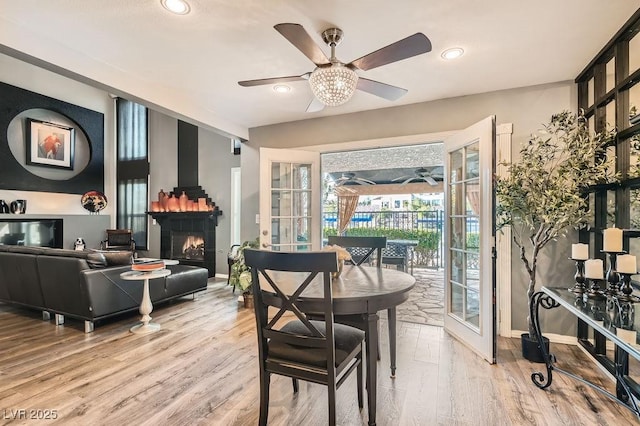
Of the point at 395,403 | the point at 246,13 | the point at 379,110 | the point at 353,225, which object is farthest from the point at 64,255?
the point at 353,225

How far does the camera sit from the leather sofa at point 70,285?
10.4 feet

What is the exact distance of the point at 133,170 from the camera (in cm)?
722

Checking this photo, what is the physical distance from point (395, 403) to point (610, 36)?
9.52 ft

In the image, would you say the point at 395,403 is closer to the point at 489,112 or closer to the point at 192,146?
the point at 489,112

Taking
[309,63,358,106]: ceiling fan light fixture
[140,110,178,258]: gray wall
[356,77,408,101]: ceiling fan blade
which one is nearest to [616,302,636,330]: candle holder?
[356,77,408,101]: ceiling fan blade

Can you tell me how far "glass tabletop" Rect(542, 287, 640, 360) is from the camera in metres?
1.40

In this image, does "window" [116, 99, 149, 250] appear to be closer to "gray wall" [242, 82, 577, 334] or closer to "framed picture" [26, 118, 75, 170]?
"framed picture" [26, 118, 75, 170]

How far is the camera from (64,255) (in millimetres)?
3279

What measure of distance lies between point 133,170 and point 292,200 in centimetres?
505

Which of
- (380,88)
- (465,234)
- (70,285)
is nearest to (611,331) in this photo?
(465,234)

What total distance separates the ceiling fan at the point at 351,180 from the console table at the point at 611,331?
6.01 m

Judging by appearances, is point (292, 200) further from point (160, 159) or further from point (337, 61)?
point (160, 159)

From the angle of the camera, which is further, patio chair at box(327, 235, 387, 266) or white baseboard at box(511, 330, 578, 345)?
white baseboard at box(511, 330, 578, 345)

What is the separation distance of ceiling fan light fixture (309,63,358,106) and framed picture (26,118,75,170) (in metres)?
6.49
